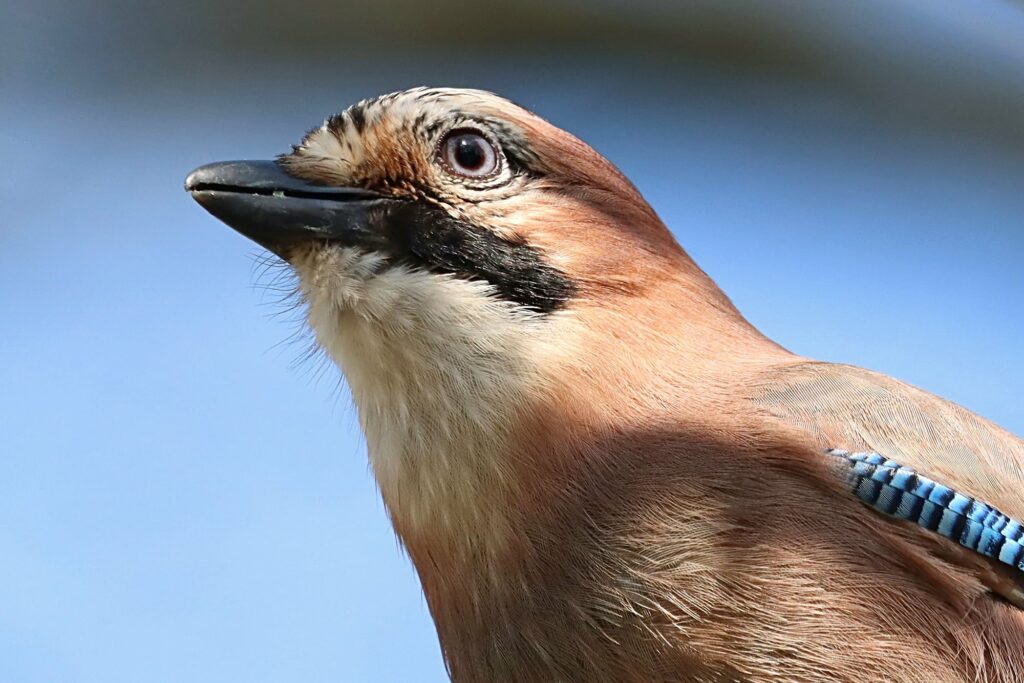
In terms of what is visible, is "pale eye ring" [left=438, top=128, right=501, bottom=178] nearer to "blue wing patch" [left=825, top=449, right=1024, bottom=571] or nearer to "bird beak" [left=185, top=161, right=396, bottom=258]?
"bird beak" [left=185, top=161, right=396, bottom=258]

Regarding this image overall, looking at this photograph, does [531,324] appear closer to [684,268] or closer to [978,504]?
[684,268]

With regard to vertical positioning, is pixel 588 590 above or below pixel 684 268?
below

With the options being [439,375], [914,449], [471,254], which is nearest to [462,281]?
[471,254]

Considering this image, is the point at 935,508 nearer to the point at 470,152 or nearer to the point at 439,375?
the point at 439,375

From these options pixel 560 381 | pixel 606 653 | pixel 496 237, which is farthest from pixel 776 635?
pixel 496 237

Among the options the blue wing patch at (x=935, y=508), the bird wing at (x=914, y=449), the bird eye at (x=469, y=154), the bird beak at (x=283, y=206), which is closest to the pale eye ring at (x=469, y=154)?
the bird eye at (x=469, y=154)

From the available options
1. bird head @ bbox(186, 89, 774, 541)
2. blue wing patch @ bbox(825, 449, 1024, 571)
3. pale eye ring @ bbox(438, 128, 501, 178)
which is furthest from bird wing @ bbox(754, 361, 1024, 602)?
pale eye ring @ bbox(438, 128, 501, 178)

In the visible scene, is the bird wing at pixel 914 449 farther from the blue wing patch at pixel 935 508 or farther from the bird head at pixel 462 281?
the bird head at pixel 462 281

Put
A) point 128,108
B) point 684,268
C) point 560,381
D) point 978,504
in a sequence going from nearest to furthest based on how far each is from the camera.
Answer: point 978,504, point 560,381, point 684,268, point 128,108
